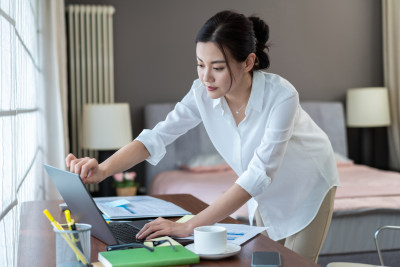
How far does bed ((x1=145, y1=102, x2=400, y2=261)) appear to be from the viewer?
9.36ft

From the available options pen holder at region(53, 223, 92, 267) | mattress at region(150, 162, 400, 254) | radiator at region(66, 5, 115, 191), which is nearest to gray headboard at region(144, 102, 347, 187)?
radiator at region(66, 5, 115, 191)

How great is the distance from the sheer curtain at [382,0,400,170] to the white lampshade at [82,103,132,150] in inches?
99.4

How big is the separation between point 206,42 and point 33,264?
796mm

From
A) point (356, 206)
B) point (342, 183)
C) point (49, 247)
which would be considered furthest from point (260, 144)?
point (342, 183)

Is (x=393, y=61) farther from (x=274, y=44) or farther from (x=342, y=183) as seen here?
(x=342, y=183)

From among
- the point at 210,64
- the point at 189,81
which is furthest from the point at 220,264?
the point at 189,81

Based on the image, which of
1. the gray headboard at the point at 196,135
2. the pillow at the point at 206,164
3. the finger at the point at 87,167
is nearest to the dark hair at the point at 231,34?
the finger at the point at 87,167

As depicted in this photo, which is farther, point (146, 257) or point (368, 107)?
point (368, 107)

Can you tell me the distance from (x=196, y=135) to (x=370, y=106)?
1.56 metres

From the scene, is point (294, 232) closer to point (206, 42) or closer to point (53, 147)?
point (206, 42)

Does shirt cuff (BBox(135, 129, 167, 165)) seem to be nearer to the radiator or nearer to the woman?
the woman

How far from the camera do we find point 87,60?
4426mm

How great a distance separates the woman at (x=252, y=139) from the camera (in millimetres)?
1545

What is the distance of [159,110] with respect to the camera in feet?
14.5
